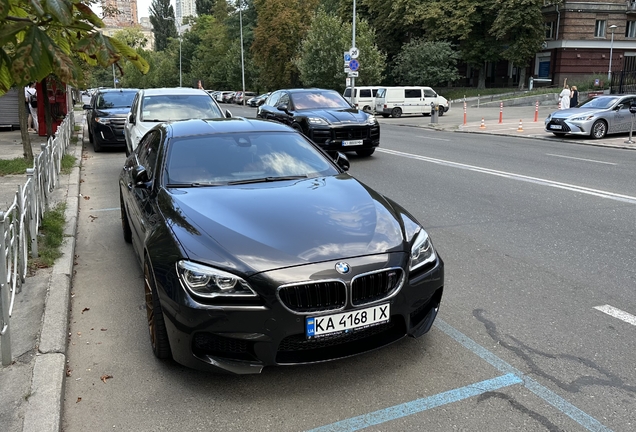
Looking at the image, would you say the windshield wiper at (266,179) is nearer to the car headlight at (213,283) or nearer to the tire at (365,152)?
the car headlight at (213,283)

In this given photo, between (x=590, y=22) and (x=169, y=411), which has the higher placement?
(x=590, y=22)

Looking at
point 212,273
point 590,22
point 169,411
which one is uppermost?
point 590,22

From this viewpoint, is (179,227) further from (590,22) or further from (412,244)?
(590,22)

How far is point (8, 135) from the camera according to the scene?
1792cm

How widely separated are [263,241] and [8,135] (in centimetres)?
1745

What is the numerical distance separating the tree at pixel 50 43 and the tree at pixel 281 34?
57.4 m

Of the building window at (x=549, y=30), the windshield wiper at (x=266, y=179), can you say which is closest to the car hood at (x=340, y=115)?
the windshield wiper at (x=266, y=179)

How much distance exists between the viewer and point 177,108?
11516 mm

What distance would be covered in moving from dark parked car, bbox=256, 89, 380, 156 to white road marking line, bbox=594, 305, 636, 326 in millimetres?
8888

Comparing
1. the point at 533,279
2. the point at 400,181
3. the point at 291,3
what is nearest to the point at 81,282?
the point at 533,279

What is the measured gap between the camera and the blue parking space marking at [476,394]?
3.02 m

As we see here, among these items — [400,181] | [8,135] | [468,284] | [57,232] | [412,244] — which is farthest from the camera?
[8,135]

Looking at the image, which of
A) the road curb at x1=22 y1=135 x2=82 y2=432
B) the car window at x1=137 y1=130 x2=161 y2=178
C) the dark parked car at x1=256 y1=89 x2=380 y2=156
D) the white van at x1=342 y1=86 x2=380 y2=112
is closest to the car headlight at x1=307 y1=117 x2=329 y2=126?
the dark parked car at x1=256 y1=89 x2=380 y2=156

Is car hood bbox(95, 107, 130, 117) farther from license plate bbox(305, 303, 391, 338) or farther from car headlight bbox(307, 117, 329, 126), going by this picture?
license plate bbox(305, 303, 391, 338)
